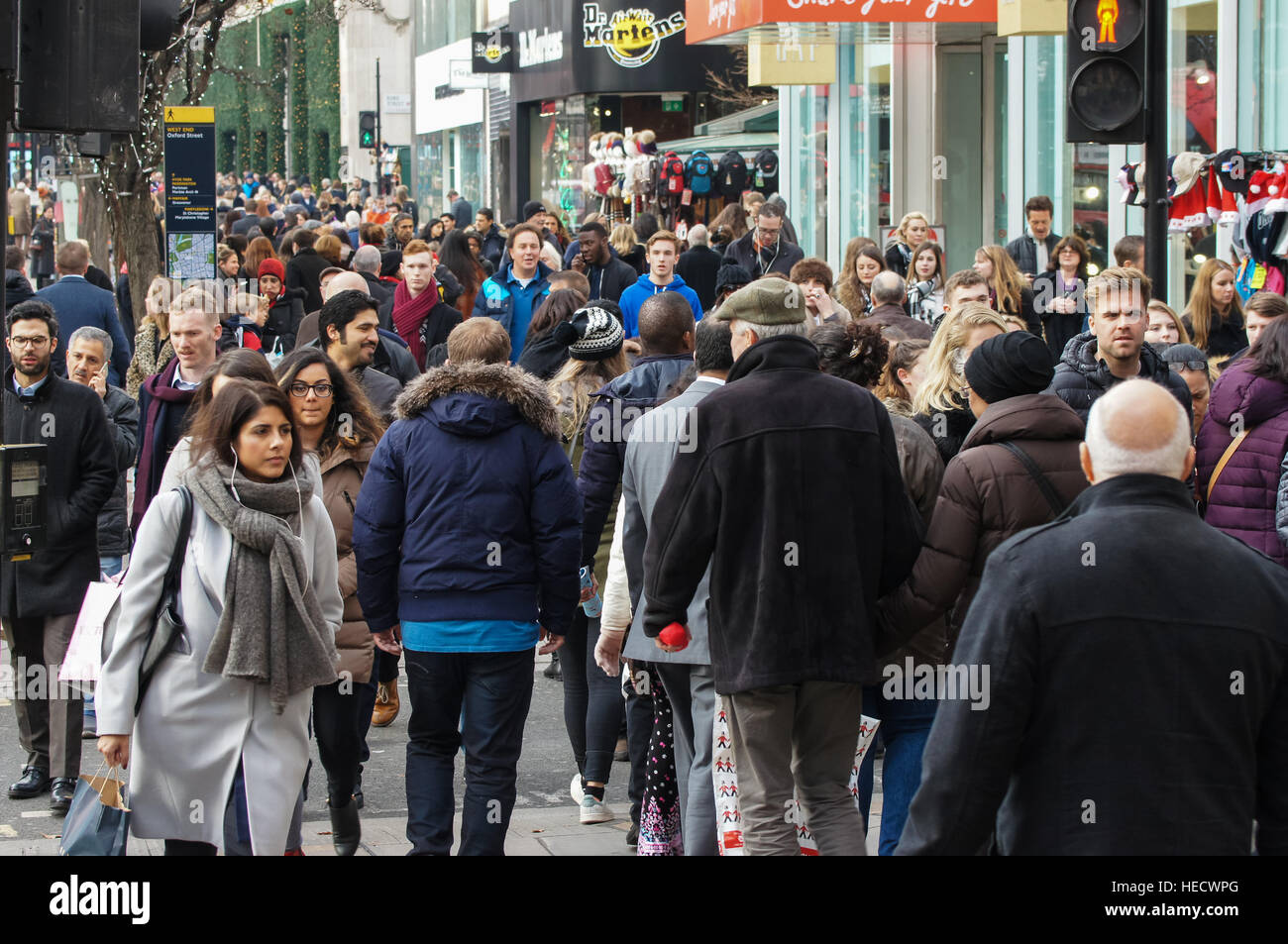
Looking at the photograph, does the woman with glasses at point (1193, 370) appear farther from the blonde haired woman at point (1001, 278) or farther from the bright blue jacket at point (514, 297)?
the bright blue jacket at point (514, 297)

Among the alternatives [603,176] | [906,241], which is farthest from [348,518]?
[603,176]

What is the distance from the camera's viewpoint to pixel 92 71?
4.91 m

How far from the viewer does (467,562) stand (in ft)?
18.8

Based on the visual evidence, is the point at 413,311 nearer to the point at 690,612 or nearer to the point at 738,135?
the point at 690,612

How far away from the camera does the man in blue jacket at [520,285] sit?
11656 millimetres

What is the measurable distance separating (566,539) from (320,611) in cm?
97

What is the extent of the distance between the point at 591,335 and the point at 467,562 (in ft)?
6.18

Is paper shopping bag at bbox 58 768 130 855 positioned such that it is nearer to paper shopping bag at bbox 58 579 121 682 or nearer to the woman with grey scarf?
the woman with grey scarf

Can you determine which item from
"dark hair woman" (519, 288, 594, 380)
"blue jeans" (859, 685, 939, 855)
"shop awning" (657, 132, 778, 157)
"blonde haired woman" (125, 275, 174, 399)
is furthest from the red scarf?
"shop awning" (657, 132, 778, 157)

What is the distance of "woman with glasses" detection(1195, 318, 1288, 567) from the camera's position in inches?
258

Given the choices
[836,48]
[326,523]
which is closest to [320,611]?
[326,523]

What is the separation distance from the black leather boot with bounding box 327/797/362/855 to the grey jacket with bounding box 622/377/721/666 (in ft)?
3.86

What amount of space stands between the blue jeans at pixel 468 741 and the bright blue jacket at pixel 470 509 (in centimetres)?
18

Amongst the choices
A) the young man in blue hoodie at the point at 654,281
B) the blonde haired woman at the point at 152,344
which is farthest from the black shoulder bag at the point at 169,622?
the young man in blue hoodie at the point at 654,281
